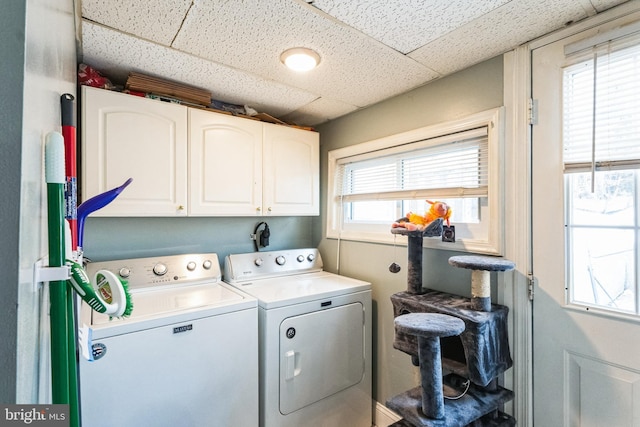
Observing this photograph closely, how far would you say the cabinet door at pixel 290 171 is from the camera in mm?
2195

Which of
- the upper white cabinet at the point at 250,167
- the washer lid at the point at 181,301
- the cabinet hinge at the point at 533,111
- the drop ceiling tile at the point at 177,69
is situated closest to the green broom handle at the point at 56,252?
the washer lid at the point at 181,301

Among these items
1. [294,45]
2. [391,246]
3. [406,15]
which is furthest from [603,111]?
[294,45]

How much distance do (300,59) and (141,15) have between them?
0.70 m

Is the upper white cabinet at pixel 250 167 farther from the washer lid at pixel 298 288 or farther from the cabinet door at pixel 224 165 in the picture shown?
the washer lid at pixel 298 288

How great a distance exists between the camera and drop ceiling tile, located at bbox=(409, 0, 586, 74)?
119 cm

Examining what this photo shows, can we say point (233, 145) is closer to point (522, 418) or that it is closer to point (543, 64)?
point (543, 64)

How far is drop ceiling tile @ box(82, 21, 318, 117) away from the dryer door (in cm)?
142

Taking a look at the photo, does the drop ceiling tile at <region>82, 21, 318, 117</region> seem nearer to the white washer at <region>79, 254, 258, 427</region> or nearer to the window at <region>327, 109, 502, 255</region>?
the window at <region>327, 109, 502, 255</region>

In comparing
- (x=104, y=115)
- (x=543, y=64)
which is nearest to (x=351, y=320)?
(x=543, y=64)

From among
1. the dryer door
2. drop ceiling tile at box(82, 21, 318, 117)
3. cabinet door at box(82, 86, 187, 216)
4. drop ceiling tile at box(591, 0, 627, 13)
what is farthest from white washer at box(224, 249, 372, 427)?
drop ceiling tile at box(591, 0, 627, 13)

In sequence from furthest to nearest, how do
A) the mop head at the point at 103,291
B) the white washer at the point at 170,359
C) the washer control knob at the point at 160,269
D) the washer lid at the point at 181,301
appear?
the washer control knob at the point at 160,269 → the washer lid at the point at 181,301 → the white washer at the point at 170,359 → the mop head at the point at 103,291

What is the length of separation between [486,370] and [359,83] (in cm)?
162

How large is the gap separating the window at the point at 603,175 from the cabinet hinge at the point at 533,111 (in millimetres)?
106

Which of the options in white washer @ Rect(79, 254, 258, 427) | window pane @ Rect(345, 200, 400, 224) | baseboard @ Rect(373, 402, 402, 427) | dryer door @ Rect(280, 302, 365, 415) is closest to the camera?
white washer @ Rect(79, 254, 258, 427)
